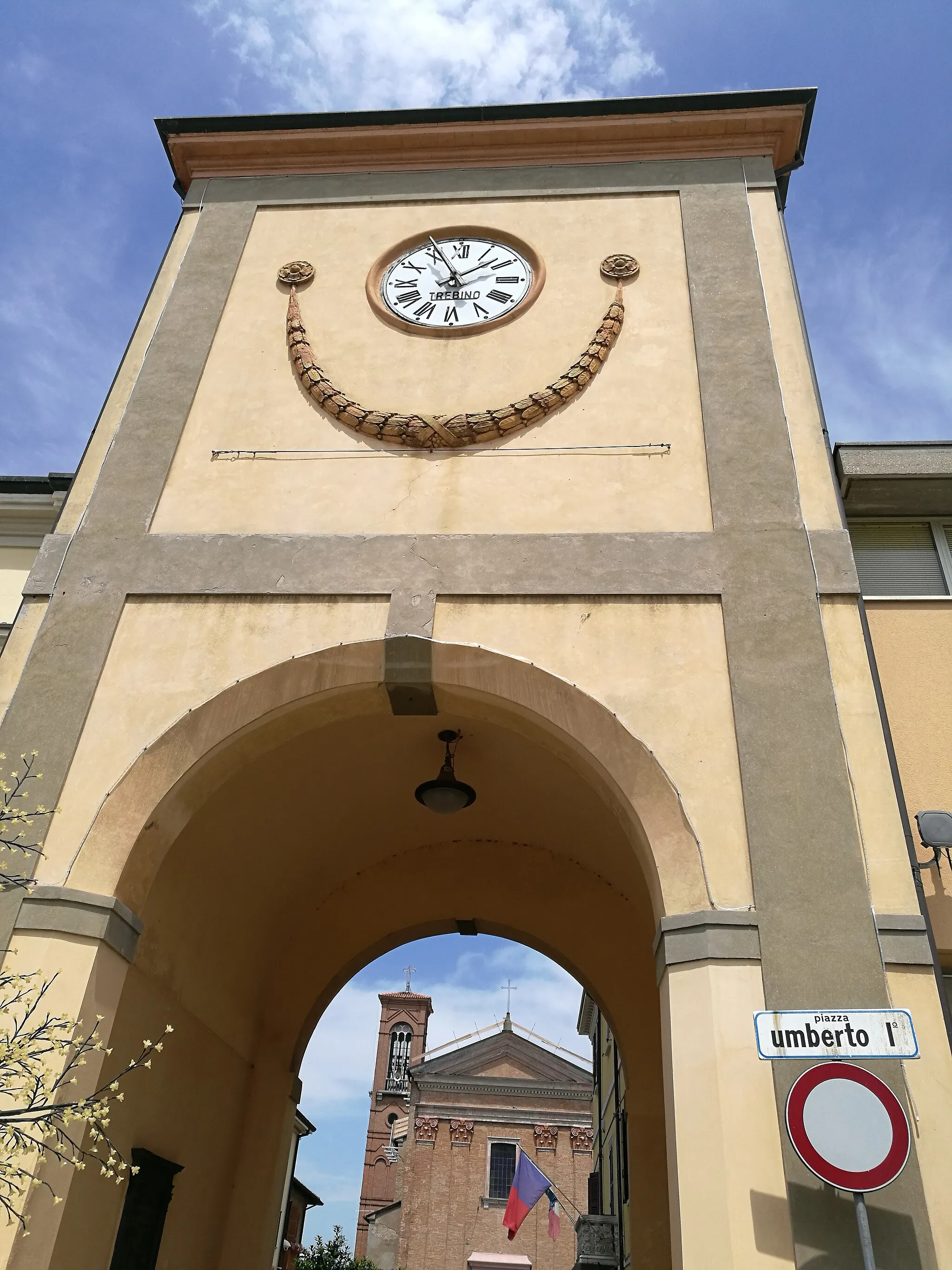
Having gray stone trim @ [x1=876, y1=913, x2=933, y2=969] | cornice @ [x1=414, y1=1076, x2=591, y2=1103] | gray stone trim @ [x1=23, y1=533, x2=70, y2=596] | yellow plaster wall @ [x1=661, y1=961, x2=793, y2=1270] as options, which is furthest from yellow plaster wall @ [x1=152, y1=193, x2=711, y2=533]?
cornice @ [x1=414, y1=1076, x2=591, y2=1103]

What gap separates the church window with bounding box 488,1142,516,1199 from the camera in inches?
1575

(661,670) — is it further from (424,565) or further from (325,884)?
(325,884)

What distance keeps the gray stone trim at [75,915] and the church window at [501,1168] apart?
3929 cm

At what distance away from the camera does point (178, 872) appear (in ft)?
24.0

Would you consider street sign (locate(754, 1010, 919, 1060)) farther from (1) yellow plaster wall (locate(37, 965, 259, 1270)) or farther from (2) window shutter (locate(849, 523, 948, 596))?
(2) window shutter (locate(849, 523, 948, 596))

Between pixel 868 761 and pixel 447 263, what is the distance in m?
5.89

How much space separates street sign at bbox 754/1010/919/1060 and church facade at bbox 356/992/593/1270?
3807cm

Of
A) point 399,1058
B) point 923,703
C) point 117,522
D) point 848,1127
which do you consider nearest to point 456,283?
point 117,522

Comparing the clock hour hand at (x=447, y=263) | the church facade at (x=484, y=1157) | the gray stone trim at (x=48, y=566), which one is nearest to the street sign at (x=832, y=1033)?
the gray stone trim at (x=48, y=566)

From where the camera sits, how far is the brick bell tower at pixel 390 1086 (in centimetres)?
5488

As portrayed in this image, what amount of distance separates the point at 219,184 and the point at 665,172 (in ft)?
14.2

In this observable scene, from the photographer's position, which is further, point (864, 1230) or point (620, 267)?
point (620, 267)

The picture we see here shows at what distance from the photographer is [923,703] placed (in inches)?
273

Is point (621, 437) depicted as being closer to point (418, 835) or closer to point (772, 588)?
point (772, 588)
